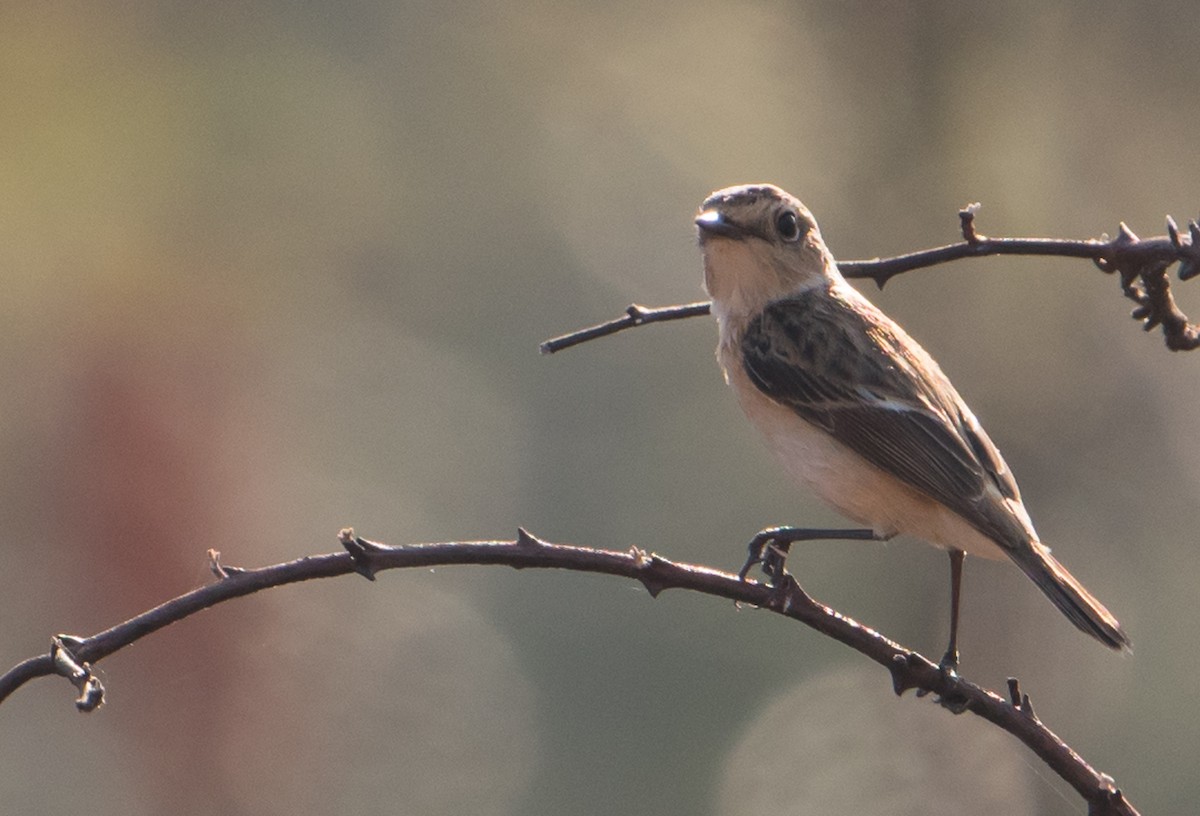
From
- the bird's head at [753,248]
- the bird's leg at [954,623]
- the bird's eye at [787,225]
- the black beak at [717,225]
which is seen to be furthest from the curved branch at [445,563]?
the bird's eye at [787,225]

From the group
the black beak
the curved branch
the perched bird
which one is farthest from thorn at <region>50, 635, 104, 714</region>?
the black beak

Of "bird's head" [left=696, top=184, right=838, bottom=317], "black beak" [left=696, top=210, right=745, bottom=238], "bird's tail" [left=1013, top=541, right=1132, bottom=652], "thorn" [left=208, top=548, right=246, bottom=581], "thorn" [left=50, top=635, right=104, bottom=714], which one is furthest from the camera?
"bird's head" [left=696, top=184, right=838, bottom=317]

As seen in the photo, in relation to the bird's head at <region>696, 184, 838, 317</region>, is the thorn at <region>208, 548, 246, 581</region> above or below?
above

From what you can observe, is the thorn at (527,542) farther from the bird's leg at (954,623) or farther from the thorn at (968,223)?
the bird's leg at (954,623)

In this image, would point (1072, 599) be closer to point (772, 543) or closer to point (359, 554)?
point (772, 543)

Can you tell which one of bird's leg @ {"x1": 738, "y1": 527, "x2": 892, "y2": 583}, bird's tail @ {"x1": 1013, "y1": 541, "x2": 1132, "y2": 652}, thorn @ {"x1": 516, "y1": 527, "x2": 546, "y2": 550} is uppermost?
thorn @ {"x1": 516, "y1": 527, "x2": 546, "y2": 550}

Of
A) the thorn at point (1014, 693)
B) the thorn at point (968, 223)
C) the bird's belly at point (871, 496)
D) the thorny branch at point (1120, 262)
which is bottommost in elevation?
the bird's belly at point (871, 496)

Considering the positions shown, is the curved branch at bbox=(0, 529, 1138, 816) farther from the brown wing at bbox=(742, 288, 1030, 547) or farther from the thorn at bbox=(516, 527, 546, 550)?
the brown wing at bbox=(742, 288, 1030, 547)

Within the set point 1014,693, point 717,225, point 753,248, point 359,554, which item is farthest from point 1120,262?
point 753,248
